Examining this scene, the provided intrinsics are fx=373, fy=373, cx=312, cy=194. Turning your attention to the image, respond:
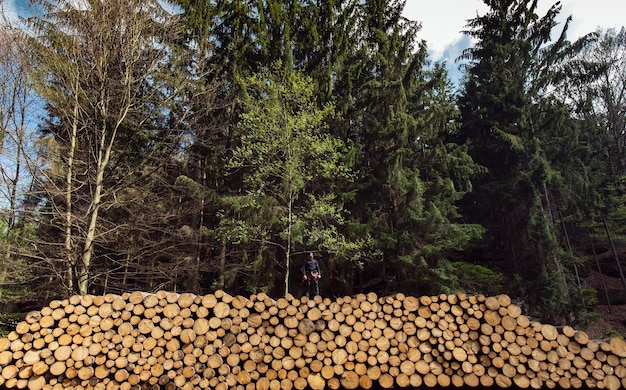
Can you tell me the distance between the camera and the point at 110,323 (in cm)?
484

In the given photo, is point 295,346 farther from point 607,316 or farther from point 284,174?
point 607,316

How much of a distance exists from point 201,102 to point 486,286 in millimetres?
10171

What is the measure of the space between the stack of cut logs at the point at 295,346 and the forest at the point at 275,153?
2558mm

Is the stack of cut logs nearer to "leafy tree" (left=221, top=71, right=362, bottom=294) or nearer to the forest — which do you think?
the forest

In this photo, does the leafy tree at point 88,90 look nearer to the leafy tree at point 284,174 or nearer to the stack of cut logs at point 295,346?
the stack of cut logs at point 295,346

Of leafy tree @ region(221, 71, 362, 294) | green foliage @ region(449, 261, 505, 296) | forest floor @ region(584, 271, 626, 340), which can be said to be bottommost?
forest floor @ region(584, 271, 626, 340)

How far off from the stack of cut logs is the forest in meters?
2.56

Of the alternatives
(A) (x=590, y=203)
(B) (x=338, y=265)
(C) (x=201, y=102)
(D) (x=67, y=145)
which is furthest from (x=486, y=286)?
(D) (x=67, y=145)

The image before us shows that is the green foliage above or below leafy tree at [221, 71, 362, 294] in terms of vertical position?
below

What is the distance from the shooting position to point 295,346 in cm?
496

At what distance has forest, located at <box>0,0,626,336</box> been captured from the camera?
7.71 meters

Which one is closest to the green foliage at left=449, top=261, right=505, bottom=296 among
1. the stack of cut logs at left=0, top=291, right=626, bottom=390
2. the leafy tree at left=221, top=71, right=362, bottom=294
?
the leafy tree at left=221, top=71, right=362, bottom=294

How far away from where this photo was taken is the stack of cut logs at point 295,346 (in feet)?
15.0

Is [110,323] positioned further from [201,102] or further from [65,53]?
[201,102]
